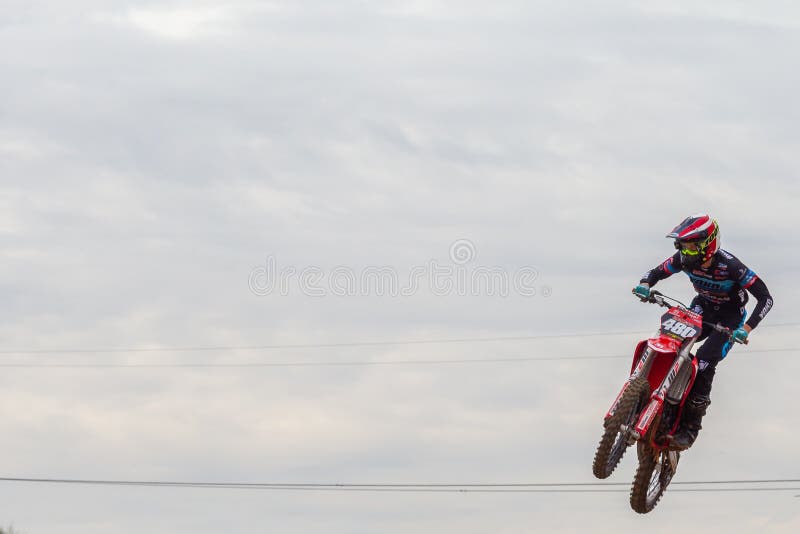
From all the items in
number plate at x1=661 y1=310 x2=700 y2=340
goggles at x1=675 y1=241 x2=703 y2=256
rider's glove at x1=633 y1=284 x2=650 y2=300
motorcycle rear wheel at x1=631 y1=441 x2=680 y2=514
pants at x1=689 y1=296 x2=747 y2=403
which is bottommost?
motorcycle rear wheel at x1=631 y1=441 x2=680 y2=514

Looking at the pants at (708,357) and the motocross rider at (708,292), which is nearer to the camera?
the motocross rider at (708,292)

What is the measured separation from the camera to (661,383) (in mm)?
18359

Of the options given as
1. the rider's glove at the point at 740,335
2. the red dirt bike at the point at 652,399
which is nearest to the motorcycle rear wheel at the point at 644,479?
the red dirt bike at the point at 652,399

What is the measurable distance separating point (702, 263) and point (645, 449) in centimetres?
308

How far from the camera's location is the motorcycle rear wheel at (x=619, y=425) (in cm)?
1755

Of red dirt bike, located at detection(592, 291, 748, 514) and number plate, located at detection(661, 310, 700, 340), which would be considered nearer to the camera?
red dirt bike, located at detection(592, 291, 748, 514)

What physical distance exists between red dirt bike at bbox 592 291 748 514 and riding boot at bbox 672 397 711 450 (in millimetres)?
126

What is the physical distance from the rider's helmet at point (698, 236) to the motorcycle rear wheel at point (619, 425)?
2158mm

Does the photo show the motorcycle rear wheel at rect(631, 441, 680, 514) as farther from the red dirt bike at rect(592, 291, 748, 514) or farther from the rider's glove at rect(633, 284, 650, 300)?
the rider's glove at rect(633, 284, 650, 300)

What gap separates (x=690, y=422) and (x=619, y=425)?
2.17 meters

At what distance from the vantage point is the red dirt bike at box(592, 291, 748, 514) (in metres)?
17.8

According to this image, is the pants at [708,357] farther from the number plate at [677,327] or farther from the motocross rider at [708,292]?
the number plate at [677,327]

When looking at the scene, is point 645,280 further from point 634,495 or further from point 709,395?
point 634,495

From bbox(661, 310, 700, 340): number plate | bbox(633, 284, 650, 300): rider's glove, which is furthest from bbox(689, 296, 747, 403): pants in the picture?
bbox(633, 284, 650, 300): rider's glove
